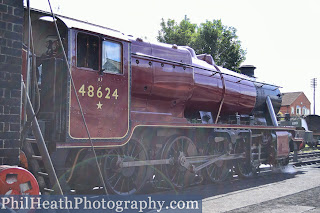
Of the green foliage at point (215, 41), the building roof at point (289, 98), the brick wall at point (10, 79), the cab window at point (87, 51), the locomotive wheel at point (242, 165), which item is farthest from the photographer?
the building roof at point (289, 98)

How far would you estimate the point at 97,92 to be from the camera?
20.4 ft

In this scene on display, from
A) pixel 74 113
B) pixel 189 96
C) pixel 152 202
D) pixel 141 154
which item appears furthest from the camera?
pixel 189 96

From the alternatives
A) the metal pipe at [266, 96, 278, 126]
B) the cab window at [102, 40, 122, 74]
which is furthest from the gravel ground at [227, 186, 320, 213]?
the metal pipe at [266, 96, 278, 126]

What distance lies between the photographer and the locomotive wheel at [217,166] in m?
9.51

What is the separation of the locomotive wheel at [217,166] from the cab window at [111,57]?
400 cm

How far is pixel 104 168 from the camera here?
6.54 meters

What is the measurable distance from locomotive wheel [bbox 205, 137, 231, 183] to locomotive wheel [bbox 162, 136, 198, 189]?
34.0 inches

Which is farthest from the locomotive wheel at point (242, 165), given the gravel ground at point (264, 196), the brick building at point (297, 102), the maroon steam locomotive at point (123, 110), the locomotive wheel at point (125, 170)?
the brick building at point (297, 102)

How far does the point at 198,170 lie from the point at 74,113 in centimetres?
411

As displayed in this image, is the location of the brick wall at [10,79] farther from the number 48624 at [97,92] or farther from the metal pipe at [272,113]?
the metal pipe at [272,113]

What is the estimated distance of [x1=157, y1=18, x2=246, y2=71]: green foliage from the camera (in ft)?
108

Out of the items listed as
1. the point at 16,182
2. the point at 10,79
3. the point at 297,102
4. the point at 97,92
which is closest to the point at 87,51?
the point at 97,92

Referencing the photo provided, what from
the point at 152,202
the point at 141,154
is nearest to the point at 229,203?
the point at 152,202

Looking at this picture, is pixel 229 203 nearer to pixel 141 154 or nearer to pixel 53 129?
pixel 141 154
